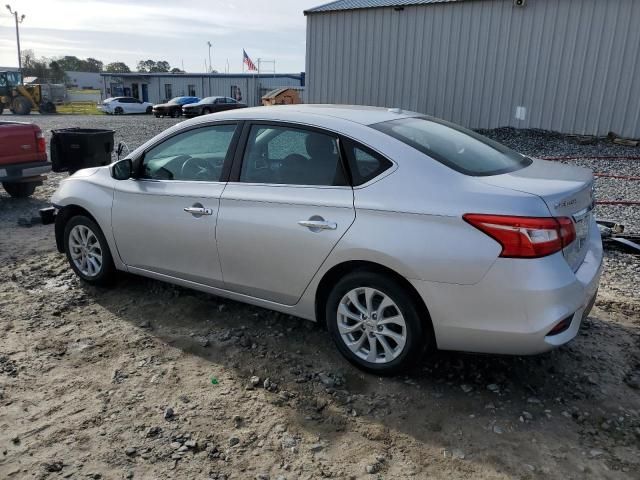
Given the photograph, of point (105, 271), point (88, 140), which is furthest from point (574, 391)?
point (88, 140)

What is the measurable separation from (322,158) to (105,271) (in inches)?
93.7

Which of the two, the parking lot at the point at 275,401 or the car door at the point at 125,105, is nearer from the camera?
the parking lot at the point at 275,401

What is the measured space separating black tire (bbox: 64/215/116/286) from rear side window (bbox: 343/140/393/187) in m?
2.44

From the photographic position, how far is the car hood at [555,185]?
288 cm

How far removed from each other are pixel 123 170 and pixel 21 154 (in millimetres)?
4882

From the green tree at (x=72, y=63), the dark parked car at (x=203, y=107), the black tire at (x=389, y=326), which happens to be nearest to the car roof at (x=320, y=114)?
the black tire at (x=389, y=326)

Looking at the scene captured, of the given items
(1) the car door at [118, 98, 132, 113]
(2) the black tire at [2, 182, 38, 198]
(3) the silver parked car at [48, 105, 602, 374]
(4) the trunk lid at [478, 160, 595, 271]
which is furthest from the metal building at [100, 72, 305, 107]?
(4) the trunk lid at [478, 160, 595, 271]

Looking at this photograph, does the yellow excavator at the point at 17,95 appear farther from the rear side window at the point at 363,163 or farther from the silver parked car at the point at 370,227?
the rear side window at the point at 363,163

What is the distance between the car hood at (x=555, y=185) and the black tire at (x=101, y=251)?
10.5 ft

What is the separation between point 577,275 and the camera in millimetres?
2977

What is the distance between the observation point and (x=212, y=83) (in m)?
50.6

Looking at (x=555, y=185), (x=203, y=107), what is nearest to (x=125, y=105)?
(x=203, y=107)

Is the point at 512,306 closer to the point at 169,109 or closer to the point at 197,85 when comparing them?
the point at 169,109

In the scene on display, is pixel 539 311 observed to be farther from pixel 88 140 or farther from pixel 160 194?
pixel 88 140
